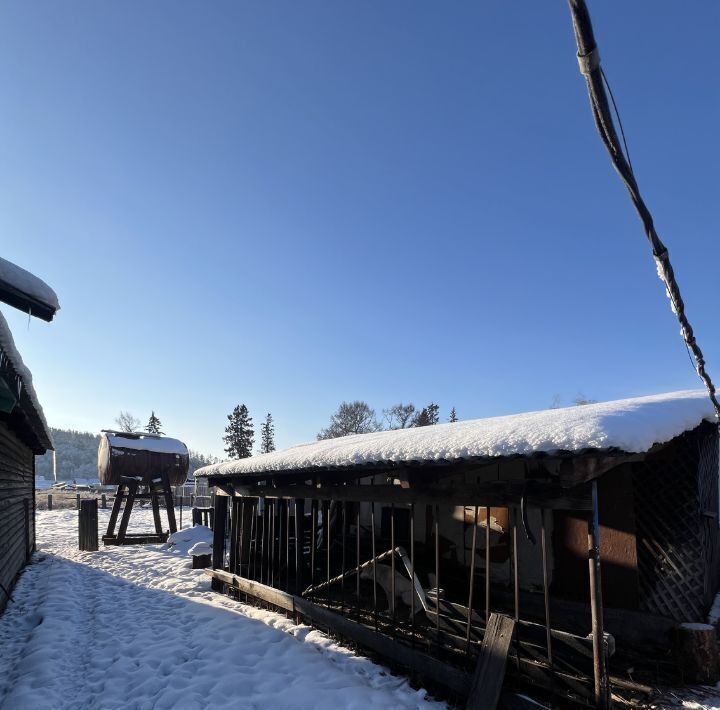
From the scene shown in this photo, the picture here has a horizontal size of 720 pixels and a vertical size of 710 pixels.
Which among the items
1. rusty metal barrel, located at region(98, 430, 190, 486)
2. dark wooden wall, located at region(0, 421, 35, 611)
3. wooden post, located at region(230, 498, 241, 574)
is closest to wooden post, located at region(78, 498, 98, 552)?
dark wooden wall, located at region(0, 421, 35, 611)

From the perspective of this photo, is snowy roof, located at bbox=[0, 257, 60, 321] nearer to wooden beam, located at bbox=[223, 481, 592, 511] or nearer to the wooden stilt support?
wooden beam, located at bbox=[223, 481, 592, 511]

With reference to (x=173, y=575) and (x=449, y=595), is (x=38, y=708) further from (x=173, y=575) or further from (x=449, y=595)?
(x=173, y=575)

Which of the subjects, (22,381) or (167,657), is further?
(22,381)

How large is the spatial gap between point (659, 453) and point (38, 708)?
6977 mm

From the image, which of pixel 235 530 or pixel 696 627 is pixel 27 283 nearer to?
pixel 235 530

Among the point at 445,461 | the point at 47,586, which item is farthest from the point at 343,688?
the point at 47,586

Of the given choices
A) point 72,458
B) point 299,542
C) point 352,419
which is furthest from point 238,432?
point 72,458

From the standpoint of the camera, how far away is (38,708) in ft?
15.1

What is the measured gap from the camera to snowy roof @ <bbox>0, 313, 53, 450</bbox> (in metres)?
5.66

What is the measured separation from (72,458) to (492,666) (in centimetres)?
12431

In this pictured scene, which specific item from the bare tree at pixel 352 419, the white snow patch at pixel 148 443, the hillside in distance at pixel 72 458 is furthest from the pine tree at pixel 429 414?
the hillside in distance at pixel 72 458

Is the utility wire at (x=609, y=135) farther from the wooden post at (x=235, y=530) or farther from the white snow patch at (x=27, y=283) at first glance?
the wooden post at (x=235, y=530)

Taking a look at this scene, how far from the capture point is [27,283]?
13.3ft

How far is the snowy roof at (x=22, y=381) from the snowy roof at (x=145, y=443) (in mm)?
6470
